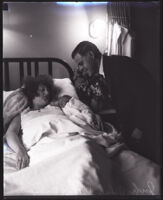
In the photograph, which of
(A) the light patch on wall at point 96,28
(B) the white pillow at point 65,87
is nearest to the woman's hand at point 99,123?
(B) the white pillow at point 65,87

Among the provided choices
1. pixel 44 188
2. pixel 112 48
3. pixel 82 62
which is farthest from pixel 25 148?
pixel 112 48

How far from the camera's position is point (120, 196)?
41.8 inches

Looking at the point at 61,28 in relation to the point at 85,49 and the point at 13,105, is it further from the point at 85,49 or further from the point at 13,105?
the point at 13,105

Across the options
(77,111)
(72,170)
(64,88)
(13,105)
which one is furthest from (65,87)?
(72,170)

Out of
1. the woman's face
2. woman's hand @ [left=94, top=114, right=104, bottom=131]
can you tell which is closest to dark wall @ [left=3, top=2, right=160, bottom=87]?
the woman's face

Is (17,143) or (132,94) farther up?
(132,94)

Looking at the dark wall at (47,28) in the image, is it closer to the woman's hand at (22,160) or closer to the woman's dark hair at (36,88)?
the woman's dark hair at (36,88)

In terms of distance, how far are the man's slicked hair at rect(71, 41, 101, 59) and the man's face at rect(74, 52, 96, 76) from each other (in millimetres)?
13

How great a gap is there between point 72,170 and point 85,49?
1.57ft

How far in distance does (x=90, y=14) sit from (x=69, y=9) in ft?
0.28

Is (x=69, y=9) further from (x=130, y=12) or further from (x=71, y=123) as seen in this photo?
(x=71, y=123)

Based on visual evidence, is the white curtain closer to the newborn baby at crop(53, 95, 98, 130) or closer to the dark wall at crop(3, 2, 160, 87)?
the dark wall at crop(3, 2, 160, 87)

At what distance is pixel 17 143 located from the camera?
42.1 inches

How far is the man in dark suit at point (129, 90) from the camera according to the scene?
112 centimetres
